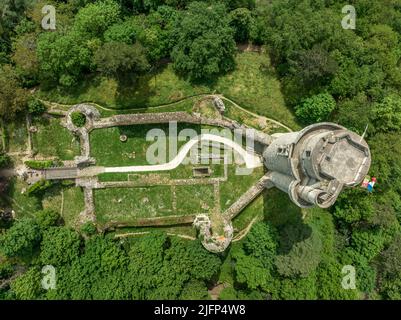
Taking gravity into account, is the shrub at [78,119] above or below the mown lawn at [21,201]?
above

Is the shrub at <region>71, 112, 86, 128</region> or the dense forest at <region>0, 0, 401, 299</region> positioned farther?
the shrub at <region>71, 112, 86, 128</region>

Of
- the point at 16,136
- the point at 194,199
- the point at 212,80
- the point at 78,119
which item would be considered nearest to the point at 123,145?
the point at 78,119

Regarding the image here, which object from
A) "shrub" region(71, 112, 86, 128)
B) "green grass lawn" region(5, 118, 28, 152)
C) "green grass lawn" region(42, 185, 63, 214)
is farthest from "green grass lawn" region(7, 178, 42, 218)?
"shrub" region(71, 112, 86, 128)

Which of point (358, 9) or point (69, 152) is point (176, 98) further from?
point (358, 9)

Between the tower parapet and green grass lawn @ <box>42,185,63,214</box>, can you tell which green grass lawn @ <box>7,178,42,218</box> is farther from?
the tower parapet

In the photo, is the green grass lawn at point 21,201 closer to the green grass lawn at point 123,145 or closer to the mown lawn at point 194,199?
the green grass lawn at point 123,145

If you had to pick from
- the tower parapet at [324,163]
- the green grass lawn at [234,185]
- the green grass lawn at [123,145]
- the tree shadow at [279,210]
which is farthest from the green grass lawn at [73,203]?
the tower parapet at [324,163]
